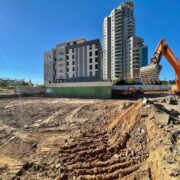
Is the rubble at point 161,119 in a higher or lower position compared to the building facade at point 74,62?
lower

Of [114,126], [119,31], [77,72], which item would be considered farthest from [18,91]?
[119,31]

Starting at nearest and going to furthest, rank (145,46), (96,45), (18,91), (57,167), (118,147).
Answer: (57,167) < (118,147) < (18,91) < (96,45) < (145,46)

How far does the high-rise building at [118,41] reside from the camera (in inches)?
3115

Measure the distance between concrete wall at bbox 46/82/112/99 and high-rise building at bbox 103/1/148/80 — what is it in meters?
43.2

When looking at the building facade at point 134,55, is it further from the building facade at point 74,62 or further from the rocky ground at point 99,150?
the rocky ground at point 99,150

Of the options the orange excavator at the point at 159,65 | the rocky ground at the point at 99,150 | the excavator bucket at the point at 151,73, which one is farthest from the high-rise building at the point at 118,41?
the rocky ground at the point at 99,150

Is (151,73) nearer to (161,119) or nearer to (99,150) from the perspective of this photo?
(161,119)

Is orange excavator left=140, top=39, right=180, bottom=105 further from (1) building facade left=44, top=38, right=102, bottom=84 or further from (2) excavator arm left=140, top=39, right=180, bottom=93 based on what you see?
(1) building facade left=44, top=38, right=102, bottom=84

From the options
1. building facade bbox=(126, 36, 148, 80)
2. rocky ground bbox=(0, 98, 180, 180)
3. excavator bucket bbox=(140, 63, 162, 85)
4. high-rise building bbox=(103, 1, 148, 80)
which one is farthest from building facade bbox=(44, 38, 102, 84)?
rocky ground bbox=(0, 98, 180, 180)

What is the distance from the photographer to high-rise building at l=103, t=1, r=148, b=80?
79.1 m

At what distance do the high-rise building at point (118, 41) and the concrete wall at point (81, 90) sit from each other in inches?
1701

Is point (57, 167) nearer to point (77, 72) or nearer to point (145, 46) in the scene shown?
point (77, 72)

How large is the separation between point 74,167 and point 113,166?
4.12ft

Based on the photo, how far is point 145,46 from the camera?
252ft
